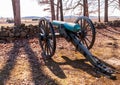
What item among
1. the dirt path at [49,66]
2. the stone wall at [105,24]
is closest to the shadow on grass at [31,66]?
the dirt path at [49,66]

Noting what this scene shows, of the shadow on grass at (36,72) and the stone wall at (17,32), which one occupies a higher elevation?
the stone wall at (17,32)

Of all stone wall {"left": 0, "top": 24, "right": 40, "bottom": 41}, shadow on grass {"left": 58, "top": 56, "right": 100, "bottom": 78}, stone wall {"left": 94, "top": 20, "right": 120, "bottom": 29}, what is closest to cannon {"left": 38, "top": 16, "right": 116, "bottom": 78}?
shadow on grass {"left": 58, "top": 56, "right": 100, "bottom": 78}

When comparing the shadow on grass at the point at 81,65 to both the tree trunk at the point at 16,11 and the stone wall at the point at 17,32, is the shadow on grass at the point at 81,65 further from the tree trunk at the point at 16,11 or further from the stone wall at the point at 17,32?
the tree trunk at the point at 16,11

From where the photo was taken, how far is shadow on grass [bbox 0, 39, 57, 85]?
5424 millimetres

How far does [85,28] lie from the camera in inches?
294

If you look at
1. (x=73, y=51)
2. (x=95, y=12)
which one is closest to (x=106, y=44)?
(x=73, y=51)

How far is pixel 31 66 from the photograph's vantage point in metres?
6.50

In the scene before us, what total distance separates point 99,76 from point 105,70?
0.20 meters

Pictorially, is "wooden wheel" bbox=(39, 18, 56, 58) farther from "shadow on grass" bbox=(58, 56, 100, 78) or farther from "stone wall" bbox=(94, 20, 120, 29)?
"stone wall" bbox=(94, 20, 120, 29)

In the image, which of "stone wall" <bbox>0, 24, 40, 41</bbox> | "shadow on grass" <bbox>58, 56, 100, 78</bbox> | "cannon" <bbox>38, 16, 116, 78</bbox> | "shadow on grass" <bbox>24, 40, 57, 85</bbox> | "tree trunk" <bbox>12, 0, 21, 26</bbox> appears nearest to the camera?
"shadow on grass" <bbox>24, 40, 57, 85</bbox>

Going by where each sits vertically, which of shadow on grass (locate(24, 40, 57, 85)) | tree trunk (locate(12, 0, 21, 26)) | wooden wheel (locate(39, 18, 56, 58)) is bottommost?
shadow on grass (locate(24, 40, 57, 85))

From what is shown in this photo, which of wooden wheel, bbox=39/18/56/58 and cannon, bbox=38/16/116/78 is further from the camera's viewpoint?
wooden wheel, bbox=39/18/56/58

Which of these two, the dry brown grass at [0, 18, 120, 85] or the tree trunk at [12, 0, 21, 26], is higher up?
the tree trunk at [12, 0, 21, 26]

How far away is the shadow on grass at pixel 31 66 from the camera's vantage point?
542 cm
